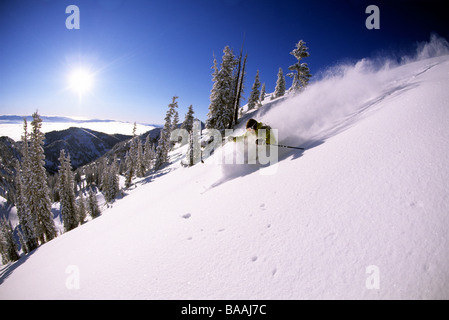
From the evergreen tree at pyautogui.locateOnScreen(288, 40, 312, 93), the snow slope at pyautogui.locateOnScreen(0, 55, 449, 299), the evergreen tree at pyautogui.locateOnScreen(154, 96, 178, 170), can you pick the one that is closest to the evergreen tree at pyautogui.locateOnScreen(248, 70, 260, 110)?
the evergreen tree at pyautogui.locateOnScreen(288, 40, 312, 93)

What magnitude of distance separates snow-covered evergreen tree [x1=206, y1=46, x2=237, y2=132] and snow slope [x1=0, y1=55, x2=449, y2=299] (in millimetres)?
25638

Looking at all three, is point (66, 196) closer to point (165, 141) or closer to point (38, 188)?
point (38, 188)

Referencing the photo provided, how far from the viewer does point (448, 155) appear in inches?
128

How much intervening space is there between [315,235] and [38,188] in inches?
1283

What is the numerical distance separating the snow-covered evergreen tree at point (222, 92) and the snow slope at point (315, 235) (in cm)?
2564

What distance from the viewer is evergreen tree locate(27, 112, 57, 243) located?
2153 cm

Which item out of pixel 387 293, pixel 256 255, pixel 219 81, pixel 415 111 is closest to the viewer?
pixel 387 293

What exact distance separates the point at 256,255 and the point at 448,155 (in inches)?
162

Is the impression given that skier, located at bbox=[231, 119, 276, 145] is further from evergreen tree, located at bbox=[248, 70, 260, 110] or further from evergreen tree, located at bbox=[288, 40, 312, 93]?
evergreen tree, located at bbox=[248, 70, 260, 110]

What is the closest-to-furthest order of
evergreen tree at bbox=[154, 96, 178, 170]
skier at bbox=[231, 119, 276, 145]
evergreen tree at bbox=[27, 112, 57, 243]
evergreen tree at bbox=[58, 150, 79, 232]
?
skier at bbox=[231, 119, 276, 145] < evergreen tree at bbox=[27, 112, 57, 243] < evergreen tree at bbox=[58, 150, 79, 232] < evergreen tree at bbox=[154, 96, 178, 170]

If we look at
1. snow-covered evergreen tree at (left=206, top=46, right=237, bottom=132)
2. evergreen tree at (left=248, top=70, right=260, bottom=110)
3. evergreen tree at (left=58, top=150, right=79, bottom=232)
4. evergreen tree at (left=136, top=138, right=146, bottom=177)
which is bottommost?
evergreen tree at (left=58, top=150, right=79, bottom=232)

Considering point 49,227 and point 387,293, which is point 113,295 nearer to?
point 387,293

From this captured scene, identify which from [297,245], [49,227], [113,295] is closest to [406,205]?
[297,245]

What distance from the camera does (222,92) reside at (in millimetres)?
29406
